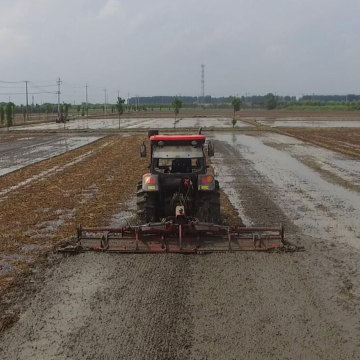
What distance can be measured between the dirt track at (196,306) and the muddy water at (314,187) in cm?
65

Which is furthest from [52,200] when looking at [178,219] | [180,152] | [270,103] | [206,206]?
[270,103]

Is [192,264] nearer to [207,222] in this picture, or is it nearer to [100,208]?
[207,222]

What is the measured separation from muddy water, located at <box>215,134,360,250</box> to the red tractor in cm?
254

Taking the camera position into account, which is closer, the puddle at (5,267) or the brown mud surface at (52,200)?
the puddle at (5,267)

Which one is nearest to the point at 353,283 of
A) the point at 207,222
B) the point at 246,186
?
the point at 207,222

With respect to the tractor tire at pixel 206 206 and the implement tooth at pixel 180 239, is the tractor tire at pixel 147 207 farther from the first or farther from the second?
the tractor tire at pixel 206 206

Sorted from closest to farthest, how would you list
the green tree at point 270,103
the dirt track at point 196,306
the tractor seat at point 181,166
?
the dirt track at point 196,306, the tractor seat at point 181,166, the green tree at point 270,103

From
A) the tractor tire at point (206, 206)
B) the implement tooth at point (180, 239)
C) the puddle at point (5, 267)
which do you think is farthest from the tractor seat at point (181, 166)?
the puddle at point (5, 267)

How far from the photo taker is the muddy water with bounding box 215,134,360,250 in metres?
11.3

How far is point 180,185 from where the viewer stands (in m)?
10.0

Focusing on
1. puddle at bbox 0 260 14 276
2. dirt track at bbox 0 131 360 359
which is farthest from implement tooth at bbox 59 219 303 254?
puddle at bbox 0 260 14 276

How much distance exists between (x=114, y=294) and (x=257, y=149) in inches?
974

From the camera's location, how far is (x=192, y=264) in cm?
834

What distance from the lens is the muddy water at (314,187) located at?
1127cm
